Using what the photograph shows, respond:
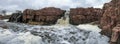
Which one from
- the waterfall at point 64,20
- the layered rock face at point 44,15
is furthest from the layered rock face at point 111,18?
the layered rock face at point 44,15

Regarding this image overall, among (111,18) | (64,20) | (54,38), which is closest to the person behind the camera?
(54,38)

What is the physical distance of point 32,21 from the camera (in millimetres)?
44406

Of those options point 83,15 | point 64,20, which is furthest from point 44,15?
point 83,15

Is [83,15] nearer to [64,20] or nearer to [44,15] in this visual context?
[64,20]

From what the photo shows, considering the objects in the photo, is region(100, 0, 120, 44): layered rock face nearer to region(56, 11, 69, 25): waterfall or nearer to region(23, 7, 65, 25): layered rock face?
region(56, 11, 69, 25): waterfall

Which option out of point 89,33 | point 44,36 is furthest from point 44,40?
point 89,33

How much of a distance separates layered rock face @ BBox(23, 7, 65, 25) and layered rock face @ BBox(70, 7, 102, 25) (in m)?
2.95

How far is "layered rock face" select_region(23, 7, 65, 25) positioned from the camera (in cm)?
4373

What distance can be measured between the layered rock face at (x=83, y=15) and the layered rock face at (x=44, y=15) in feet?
9.68

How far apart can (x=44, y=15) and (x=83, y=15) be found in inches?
263

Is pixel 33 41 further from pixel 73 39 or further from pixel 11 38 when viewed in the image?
pixel 73 39

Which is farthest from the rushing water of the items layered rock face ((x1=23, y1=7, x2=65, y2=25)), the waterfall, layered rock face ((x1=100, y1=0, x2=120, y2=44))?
layered rock face ((x1=23, y1=7, x2=65, y2=25))

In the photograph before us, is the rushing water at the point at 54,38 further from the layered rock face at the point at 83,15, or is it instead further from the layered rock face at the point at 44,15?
the layered rock face at the point at 44,15

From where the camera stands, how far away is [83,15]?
4194 cm
